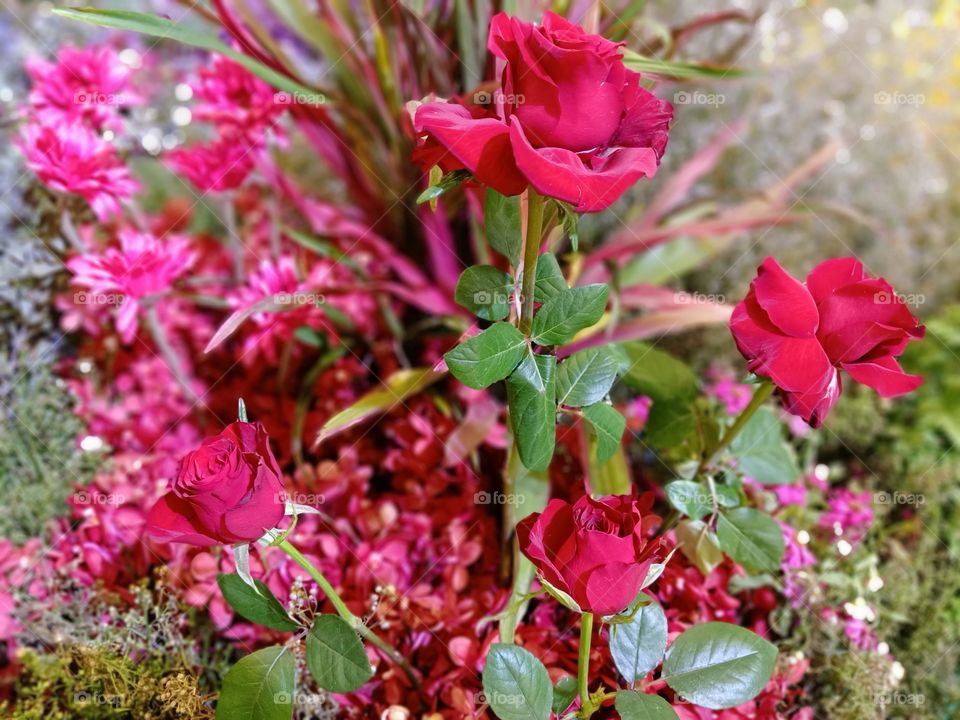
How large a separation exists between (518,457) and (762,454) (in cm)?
25

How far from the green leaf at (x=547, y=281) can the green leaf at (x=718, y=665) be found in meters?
0.28

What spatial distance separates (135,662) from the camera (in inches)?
26.3

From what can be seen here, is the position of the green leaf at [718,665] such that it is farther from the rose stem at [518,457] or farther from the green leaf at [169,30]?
the green leaf at [169,30]

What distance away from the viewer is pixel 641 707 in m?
0.51

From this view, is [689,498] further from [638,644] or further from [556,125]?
[556,125]

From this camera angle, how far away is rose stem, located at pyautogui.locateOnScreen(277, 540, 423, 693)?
53 centimetres

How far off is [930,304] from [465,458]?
966mm

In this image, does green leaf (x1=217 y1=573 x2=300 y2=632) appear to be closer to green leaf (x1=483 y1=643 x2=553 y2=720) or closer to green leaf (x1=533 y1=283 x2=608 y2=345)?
green leaf (x1=483 y1=643 x2=553 y2=720)

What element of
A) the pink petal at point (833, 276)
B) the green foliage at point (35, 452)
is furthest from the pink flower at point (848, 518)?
the green foliage at point (35, 452)

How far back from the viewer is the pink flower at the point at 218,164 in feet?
2.80

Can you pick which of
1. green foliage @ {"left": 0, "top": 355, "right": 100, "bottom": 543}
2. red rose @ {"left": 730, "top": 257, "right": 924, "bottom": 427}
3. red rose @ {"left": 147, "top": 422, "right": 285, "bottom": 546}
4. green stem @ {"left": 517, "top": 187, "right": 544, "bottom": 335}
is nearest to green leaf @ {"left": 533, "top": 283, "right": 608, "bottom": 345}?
green stem @ {"left": 517, "top": 187, "right": 544, "bottom": 335}

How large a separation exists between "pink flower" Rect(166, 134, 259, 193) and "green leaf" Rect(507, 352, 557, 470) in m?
0.51

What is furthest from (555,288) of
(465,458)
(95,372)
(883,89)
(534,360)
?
(883,89)

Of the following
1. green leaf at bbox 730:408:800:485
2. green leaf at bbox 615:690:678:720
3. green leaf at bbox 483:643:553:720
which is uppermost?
green leaf at bbox 483:643:553:720
